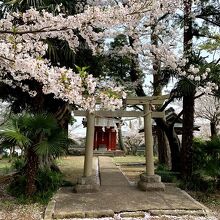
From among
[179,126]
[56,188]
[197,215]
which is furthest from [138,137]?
[197,215]

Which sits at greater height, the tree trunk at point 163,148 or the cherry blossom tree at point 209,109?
the cherry blossom tree at point 209,109

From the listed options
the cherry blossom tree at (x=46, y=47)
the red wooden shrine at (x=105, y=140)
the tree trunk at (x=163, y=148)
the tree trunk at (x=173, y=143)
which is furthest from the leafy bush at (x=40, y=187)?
the red wooden shrine at (x=105, y=140)

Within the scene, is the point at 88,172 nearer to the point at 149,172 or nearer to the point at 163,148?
the point at 149,172

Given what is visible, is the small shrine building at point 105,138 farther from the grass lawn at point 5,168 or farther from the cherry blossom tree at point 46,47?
the cherry blossom tree at point 46,47

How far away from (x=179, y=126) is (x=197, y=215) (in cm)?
769

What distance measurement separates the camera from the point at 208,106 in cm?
1842

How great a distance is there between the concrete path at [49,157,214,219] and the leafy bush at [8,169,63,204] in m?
Result: 0.23

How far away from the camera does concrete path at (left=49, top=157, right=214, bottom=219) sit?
22.0 ft

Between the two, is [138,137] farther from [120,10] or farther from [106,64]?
[120,10]

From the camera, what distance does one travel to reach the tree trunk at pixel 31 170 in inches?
311

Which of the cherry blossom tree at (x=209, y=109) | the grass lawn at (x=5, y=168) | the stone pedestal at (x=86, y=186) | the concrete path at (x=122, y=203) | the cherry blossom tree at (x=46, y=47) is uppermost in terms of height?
the cherry blossom tree at (x=209, y=109)

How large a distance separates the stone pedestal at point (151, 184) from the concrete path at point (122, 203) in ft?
0.63

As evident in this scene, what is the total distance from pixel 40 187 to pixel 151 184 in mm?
2819

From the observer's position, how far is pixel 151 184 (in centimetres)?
858
